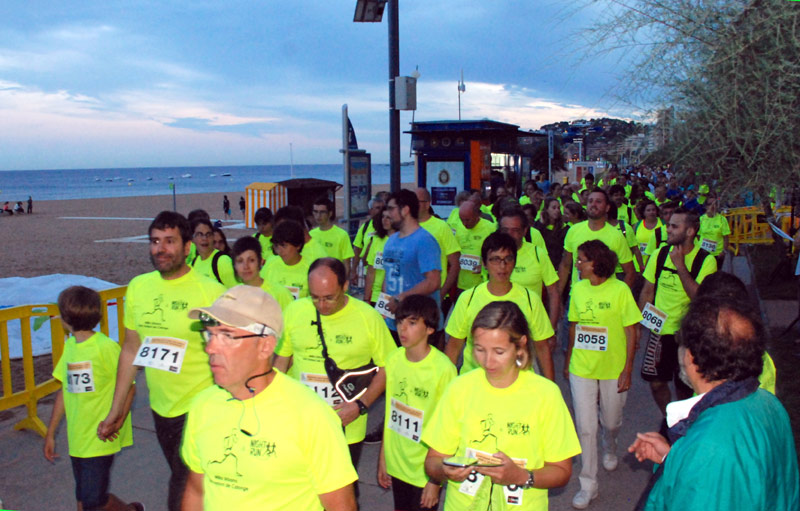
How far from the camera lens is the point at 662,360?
532 cm

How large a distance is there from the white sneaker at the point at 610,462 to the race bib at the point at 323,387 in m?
2.53

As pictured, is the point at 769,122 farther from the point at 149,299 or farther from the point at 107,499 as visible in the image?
the point at 107,499

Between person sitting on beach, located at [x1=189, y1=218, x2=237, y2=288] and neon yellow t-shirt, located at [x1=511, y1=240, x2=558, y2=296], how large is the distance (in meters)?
2.62

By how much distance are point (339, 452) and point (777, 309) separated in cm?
1049

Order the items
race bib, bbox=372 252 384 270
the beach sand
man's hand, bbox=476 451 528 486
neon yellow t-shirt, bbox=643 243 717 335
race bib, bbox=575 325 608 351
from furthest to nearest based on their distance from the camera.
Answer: the beach sand
race bib, bbox=372 252 384 270
neon yellow t-shirt, bbox=643 243 717 335
race bib, bbox=575 325 608 351
man's hand, bbox=476 451 528 486

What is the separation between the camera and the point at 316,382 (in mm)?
3998

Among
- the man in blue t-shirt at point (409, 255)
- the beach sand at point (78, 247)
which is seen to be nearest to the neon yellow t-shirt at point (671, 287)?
the man in blue t-shirt at point (409, 255)

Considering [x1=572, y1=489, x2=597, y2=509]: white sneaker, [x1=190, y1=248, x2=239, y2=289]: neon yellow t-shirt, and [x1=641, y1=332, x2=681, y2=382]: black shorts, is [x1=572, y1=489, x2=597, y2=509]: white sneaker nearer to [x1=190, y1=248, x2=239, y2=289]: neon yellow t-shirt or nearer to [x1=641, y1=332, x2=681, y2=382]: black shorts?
[x1=641, y1=332, x2=681, y2=382]: black shorts

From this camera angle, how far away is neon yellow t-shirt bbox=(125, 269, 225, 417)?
13.0 ft

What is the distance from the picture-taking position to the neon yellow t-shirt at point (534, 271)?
5734 millimetres

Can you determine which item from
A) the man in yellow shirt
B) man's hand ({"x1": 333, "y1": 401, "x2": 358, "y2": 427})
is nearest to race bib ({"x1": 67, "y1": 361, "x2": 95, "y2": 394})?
the man in yellow shirt

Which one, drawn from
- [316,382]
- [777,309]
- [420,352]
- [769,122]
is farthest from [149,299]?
[777,309]

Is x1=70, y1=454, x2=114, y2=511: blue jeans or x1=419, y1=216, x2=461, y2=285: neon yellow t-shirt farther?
x1=419, y1=216, x2=461, y2=285: neon yellow t-shirt

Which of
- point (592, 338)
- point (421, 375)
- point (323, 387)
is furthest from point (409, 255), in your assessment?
point (421, 375)
